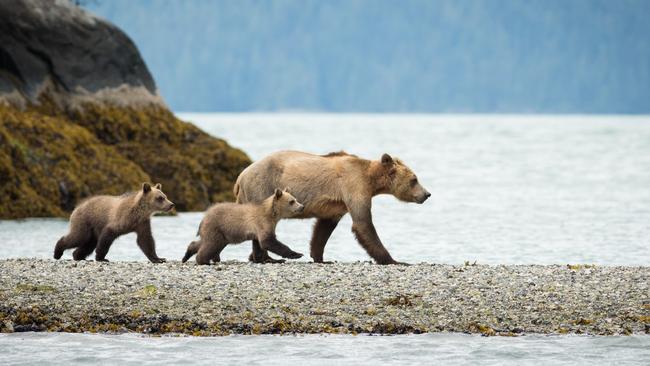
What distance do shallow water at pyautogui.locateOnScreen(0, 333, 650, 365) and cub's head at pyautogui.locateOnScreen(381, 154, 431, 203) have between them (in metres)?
3.52

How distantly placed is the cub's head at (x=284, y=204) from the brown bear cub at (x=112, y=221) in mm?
1331

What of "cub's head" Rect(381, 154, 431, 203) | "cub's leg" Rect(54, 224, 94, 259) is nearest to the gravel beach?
"cub's leg" Rect(54, 224, 94, 259)

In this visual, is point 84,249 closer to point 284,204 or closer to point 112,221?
point 112,221

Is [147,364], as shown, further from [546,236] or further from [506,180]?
[506,180]

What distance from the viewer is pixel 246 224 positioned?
1380 centimetres

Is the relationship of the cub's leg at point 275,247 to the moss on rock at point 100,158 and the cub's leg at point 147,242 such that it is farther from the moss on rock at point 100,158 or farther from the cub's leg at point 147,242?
the moss on rock at point 100,158

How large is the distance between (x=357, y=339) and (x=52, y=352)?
2.52 meters

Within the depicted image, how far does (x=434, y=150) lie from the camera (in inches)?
3063

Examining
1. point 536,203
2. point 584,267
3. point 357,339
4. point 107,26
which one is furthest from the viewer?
point 536,203

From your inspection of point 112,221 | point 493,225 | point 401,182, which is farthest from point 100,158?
point 401,182

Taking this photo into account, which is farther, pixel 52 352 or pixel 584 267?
pixel 584 267

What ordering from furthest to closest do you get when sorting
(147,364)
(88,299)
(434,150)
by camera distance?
(434,150) < (88,299) < (147,364)

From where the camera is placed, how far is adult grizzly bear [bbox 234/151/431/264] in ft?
47.1

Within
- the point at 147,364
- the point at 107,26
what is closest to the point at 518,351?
the point at 147,364
